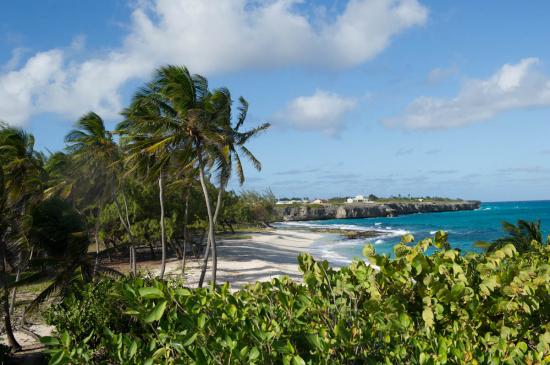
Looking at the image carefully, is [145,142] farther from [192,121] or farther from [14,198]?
[14,198]

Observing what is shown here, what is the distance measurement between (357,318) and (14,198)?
1684cm

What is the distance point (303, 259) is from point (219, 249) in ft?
111

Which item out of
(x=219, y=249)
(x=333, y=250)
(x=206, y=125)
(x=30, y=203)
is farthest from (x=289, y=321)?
(x=333, y=250)

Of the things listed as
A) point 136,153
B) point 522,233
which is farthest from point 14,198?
point 522,233

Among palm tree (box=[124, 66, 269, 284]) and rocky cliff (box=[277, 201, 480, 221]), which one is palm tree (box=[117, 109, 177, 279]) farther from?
rocky cliff (box=[277, 201, 480, 221])

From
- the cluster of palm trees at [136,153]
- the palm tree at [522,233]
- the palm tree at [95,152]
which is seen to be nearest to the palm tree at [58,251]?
the cluster of palm trees at [136,153]

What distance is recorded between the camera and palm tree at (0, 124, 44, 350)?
40.4ft

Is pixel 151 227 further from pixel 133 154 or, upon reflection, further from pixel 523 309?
pixel 523 309

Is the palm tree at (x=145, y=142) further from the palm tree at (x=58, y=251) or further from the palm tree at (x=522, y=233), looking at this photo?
the palm tree at (x=522, y=233)

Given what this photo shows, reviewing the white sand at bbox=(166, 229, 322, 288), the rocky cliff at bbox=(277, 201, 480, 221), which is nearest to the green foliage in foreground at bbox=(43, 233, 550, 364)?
the white sand at bbox=(166, 229, 322, 288)

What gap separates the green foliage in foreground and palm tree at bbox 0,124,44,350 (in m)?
Answer: 10.7

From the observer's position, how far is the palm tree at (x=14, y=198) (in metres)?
12.3

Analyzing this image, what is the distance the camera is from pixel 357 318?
2873 millimetres

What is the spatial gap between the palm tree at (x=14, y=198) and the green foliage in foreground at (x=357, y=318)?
34.9 ft
